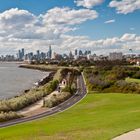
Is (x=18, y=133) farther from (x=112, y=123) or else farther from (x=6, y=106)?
(x=6, y=106)

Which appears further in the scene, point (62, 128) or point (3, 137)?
point (62, 128)

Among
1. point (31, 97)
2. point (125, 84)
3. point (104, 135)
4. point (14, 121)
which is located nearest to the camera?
point (104, 135)

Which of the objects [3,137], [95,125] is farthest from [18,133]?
[95,125]

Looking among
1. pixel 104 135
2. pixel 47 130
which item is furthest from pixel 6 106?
pixel 104 135

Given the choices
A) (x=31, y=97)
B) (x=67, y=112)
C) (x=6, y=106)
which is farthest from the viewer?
(x=31, y=97)

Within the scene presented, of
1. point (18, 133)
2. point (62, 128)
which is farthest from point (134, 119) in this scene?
point (18, 133)

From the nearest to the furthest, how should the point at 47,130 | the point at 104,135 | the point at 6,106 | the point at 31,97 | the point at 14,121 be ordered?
the point at 104,135 < the point at 47,130 < the point at 14,121 < the point at 6,106 < the point at 31,97

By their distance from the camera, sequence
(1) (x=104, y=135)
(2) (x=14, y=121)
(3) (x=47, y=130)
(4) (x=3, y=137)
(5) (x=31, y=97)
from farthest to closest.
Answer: (5) (x=31, y=97), (2) (x=14, y=121), (3) (x=47, y=130), (4) (x=3, y=137), (1) (x=104, y=135)

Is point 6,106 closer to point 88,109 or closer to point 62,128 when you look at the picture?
point 88,109

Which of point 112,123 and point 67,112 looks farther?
point 67,112
